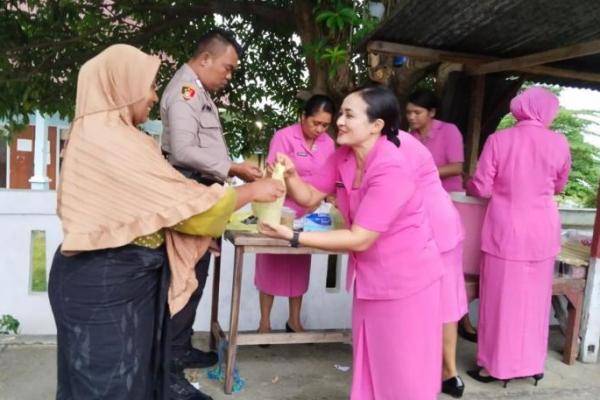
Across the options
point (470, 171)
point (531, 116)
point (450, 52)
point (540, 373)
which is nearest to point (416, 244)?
point (531, 116)

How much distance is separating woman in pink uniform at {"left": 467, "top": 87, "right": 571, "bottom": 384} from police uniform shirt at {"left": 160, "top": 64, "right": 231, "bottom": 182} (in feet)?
5.03

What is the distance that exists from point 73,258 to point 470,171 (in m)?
3.97

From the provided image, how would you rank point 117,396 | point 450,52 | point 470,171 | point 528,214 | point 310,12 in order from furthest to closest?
point 470,171, point 310,12, point 450,52, point 528,214, point 117,396

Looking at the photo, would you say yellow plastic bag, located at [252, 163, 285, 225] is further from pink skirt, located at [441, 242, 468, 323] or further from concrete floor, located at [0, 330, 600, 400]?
concrete floor, located at [0, 330, 600, 400]

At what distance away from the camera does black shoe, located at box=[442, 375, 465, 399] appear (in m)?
2.91

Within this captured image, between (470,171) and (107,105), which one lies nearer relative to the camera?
(107,105)

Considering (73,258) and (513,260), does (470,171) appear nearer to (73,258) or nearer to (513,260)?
(513,260)

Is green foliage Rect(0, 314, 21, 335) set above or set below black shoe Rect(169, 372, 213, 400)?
below

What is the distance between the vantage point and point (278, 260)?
324cm

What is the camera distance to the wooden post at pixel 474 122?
4.73 m

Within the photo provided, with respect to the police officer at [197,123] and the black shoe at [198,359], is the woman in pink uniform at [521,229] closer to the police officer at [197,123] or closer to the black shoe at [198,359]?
the police officer at [197,123]

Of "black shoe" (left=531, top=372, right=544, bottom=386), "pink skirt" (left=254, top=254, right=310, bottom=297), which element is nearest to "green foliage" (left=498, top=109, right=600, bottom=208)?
"black shoe" (left=531, top=372, right=544, bottom=386)

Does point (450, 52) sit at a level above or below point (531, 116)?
above

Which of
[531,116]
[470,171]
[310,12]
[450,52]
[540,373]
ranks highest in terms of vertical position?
[310,12]
